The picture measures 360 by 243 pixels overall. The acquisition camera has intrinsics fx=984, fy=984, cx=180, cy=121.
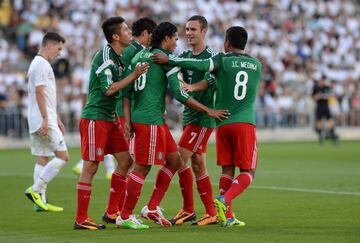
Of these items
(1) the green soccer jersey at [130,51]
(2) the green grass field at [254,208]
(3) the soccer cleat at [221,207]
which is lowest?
(2) the green grass field at [254,208]

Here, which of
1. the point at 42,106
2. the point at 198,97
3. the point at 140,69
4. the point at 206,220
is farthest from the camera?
the point at 42,106

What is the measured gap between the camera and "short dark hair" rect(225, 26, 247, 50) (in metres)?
11.4

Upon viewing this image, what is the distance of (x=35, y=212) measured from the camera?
13227mm

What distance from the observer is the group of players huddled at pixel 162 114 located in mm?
11180

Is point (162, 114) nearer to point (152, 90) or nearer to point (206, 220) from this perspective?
point (152, 90)

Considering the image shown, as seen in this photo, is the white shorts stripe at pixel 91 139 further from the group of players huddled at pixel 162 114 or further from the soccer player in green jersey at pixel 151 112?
the soccer player in green jersey at pixel 151 112

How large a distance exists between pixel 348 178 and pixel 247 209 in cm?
517

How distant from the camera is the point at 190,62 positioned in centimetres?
1120

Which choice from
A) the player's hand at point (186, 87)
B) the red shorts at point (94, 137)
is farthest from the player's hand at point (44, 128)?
the player's hand at point (186, 87)

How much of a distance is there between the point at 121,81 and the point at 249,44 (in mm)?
28682

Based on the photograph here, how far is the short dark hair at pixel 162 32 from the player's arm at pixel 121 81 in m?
0.46

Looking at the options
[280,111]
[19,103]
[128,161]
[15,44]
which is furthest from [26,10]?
[128,161]

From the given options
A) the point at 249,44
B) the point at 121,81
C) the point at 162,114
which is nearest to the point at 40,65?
the point at 121,81

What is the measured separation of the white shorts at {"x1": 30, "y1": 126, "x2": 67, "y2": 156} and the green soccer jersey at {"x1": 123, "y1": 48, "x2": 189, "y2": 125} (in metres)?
2.81
